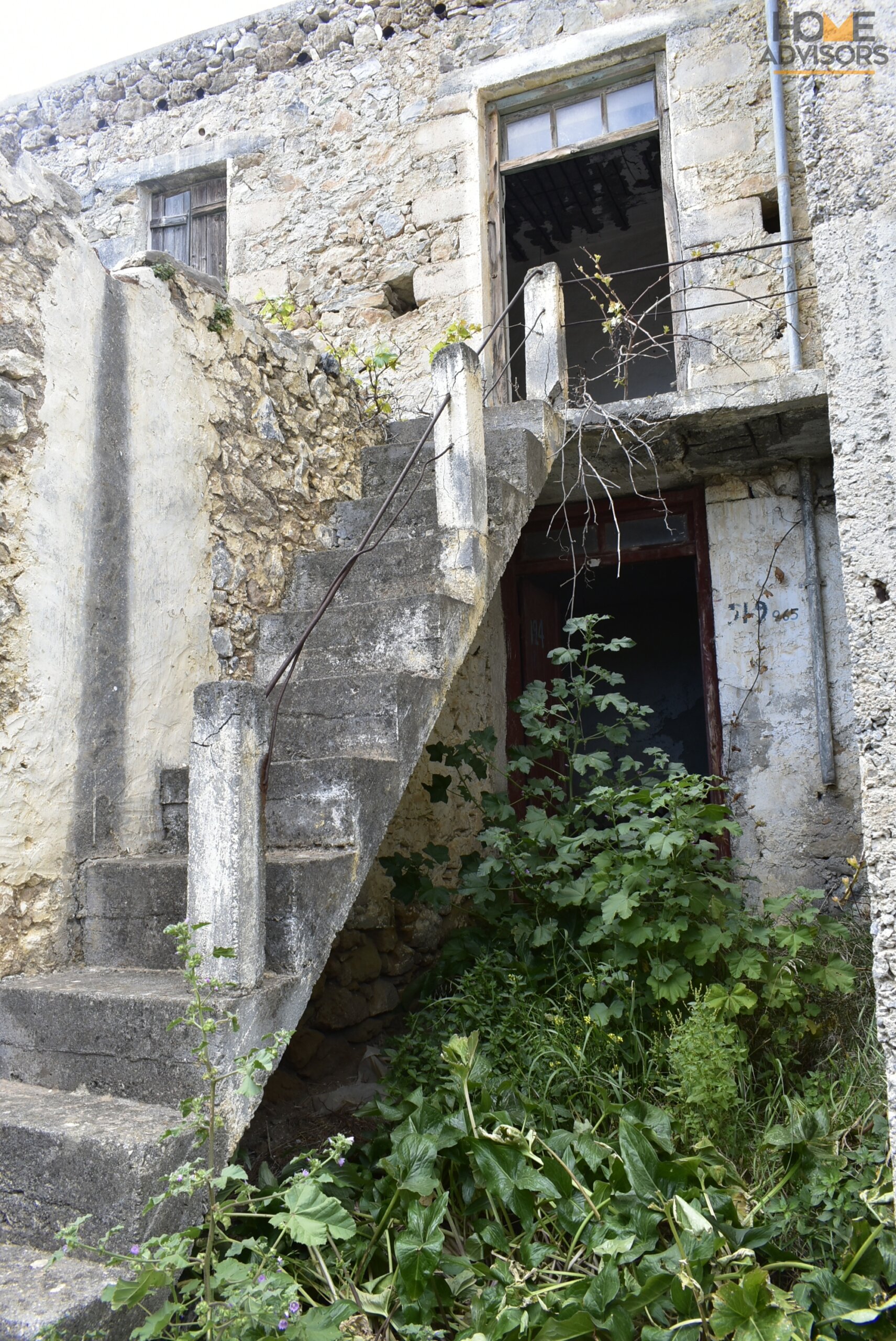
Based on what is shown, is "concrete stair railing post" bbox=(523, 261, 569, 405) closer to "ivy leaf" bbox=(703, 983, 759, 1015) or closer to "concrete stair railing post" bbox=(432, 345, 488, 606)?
"concrete stair railing post" bbox=(432, 345, 488, 606)

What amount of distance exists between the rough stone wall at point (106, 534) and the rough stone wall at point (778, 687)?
286 cm

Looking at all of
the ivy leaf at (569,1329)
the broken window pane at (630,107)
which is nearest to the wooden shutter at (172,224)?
the broken window pane at (630,107)

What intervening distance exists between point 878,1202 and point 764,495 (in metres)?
4.18

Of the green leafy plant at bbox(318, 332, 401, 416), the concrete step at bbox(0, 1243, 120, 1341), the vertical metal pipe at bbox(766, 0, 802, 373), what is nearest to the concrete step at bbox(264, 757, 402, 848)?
the concrete step at bbox(0, 1243, 120, 1341)

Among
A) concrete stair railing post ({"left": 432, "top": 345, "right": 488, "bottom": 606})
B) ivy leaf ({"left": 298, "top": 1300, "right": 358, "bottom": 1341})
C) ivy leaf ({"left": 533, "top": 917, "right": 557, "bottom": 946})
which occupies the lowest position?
ivy leaf ({"left": 298, "top": 1300, "right": 358, "bottom": 1341})

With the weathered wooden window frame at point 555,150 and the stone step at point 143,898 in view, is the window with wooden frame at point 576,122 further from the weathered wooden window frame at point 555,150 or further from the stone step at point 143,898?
the stone step at point 143,898

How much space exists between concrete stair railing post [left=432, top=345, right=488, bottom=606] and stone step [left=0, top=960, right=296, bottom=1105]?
1.71m

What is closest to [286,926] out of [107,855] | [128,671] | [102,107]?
[107,855]

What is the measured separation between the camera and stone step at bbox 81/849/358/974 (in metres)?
2.69

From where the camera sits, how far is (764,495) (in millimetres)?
5652

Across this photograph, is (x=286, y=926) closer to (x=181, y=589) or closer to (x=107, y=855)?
(x=107, y=855)

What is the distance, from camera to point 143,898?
A: 114 inches

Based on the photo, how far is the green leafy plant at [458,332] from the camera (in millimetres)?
5605

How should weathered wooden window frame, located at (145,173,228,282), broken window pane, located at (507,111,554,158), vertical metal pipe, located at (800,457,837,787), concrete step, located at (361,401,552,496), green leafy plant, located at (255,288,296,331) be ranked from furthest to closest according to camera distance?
1. weathered wooden window frame, located at (145,173,228,282)
2. broken window pane, located at (507,111,554,158)
3. green leafy plant, located at (255,288,296,331)
4. vertical metal pipe, located at (800,457,837,787)
5. concrete step, located at (361,401,552,496)
